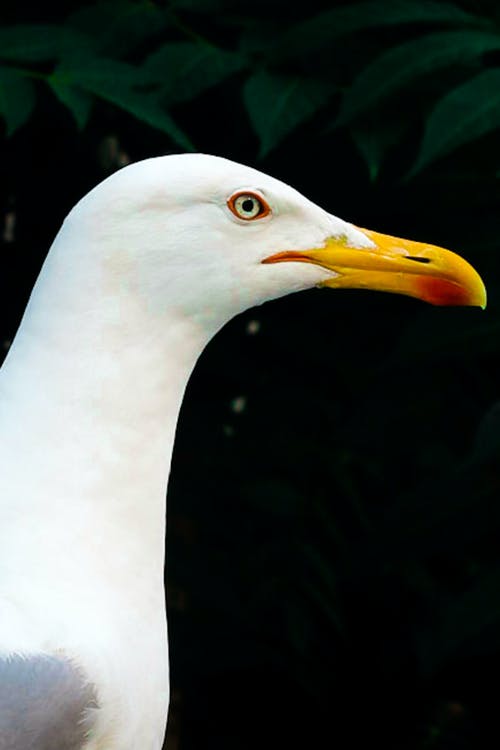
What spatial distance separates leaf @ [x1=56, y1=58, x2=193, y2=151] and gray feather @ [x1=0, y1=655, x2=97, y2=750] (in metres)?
1.28

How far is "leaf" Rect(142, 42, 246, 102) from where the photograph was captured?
3443 millimetres

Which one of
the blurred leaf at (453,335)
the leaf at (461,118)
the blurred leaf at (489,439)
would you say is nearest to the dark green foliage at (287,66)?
the leaf at (461,118)

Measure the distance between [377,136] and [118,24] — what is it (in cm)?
61

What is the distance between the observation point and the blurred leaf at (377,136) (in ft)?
11.2

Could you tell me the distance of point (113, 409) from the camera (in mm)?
2342

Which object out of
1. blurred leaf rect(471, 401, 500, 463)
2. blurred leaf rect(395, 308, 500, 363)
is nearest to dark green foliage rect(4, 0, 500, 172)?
blurred leaf rect(395, 308, 500, 363)

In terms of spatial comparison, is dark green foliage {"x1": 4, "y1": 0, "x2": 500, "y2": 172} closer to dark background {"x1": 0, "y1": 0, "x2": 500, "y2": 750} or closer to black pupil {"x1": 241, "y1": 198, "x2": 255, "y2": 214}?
dark background {"x1": 0, "y1": 0, "x2": 500, "y2": 750}

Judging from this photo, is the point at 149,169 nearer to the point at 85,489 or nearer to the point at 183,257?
the point at 183,257

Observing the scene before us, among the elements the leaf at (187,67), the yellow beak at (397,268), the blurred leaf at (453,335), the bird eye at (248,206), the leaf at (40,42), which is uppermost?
the leaf at (40,42)

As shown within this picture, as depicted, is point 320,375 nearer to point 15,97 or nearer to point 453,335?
point 453,335

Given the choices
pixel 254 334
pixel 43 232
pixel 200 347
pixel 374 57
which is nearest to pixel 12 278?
pixel 43 232

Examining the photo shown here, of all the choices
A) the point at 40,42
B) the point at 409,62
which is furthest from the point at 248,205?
the point at 40,42

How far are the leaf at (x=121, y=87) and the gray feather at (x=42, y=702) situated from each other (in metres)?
1.28

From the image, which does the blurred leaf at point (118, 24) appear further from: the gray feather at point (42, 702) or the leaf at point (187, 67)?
the gray feather at point (42, 702)
